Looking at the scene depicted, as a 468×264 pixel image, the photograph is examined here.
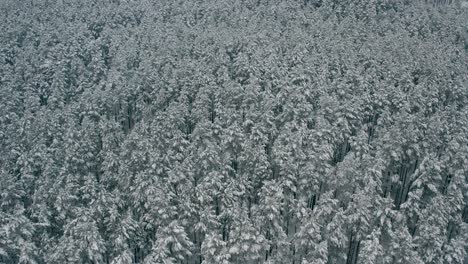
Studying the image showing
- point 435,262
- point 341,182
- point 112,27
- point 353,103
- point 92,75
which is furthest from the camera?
point 112,27

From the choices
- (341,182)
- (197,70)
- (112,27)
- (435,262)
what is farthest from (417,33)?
(112,27)

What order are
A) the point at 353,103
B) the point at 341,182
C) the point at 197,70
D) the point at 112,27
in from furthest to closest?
the point at 112,27 < the point at 197,70 < the point at 353,103 < the point at 341,182

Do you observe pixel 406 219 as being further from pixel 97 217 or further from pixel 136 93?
pixel 136 93

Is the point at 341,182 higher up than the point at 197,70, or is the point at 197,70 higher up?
the point at 197,70

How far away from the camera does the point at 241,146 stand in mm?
49844

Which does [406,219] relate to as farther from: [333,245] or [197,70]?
[197,70]

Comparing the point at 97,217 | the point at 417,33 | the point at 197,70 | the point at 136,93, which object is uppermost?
the point at 417,33

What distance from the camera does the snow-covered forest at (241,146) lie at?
3946cm

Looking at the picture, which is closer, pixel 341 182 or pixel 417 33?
pixel 341 182

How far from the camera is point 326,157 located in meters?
45.1

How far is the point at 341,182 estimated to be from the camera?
44.1 meters

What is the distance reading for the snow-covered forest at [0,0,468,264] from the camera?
39456mm

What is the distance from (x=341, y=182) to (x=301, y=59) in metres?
27.1

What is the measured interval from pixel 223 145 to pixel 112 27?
2253 inches
